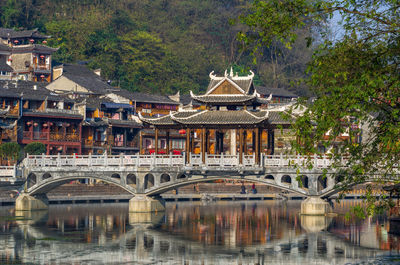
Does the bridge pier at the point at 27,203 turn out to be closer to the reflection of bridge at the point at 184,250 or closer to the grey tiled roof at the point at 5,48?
the reflection of bridge at the point at 184,250

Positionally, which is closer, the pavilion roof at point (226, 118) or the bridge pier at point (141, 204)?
the pavilion roof at point (226, 118)

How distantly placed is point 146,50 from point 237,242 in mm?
92229

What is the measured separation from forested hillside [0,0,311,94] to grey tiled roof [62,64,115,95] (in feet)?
28.9

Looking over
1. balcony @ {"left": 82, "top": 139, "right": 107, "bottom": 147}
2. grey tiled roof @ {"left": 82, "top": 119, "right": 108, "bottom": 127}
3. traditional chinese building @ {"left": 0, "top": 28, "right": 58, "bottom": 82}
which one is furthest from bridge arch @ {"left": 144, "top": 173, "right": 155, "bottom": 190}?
traditional chinese building @ {"left": 0, "top": 28, "right": 58, "bottom": 82}

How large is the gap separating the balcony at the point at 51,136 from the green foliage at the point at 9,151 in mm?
9897

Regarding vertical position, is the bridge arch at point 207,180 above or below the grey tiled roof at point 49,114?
below

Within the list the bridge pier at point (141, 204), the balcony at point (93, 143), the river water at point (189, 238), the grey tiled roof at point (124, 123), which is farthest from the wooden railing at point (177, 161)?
the grey tiled roof at point (124, 123)

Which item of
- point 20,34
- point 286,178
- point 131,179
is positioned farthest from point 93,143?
point 286,178

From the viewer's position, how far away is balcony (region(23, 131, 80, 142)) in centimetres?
9888

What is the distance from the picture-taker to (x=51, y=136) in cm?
10225

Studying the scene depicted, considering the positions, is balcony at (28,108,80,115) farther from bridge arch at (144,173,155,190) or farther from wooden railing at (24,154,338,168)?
bridge arch at (144,173,155,190)

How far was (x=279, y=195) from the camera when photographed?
106562mm

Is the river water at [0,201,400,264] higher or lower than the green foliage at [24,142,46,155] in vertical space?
lower

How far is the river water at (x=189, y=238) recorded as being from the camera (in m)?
48.7
